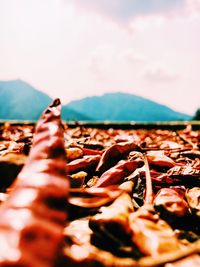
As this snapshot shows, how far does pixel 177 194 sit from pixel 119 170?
0.90 feet

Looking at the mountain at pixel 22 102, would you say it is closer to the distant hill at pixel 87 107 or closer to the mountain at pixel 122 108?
the distant hill at pixel 87 107

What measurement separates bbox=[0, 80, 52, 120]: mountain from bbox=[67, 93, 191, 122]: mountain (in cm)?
2500

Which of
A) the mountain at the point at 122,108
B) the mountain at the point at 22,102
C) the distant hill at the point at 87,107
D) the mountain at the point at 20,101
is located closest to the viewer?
the mountain at the point at 22,102

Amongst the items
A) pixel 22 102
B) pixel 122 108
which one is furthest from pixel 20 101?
pixel 122 108

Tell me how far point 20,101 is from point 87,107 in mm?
38890

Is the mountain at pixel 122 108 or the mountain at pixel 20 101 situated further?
the mountain at pixel 122 108

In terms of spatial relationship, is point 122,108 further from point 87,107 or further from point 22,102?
point 22,102

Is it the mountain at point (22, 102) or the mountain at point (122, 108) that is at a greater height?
the mountain at point (22, 102)

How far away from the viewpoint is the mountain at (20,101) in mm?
134625

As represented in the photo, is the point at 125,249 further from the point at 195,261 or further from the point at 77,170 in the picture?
the point at 77,170

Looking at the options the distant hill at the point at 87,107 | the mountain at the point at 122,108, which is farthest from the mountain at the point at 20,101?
the mountain at the point at 122,108

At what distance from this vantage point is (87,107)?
171 m

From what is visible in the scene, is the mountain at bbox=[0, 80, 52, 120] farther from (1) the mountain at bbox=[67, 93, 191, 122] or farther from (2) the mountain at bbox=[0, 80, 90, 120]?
(1) the mountain at bbox=[67, 93, 191, 122]

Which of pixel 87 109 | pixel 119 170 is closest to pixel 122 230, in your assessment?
pixel 119 170
